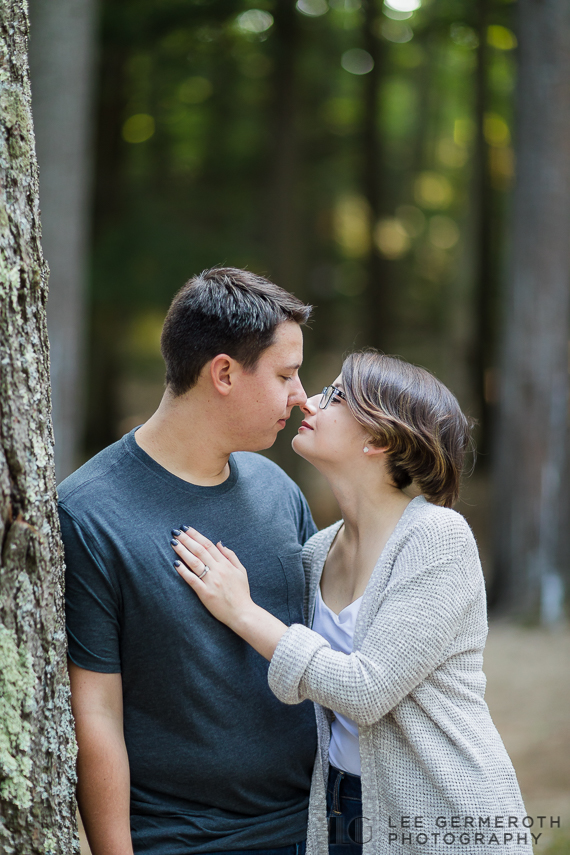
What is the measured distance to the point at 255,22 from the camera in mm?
11938

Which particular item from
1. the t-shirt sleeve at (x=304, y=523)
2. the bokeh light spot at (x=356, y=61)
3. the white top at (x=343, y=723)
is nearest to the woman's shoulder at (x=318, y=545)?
the t-shirt sleeve at (x=304, y=523)

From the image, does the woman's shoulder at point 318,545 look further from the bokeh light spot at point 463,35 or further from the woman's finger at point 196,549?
the bokeh light spot at point 463,35

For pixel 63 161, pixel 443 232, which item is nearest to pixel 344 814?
pixel 63 161

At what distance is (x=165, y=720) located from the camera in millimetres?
2043

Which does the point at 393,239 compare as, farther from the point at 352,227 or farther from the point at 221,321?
the point at 221,321

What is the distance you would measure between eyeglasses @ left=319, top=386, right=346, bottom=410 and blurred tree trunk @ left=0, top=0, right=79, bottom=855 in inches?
33.0

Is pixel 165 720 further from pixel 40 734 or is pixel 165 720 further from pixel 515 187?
pixel 515 187

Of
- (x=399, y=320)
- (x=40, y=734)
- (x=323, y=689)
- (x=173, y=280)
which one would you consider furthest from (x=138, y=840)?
(x=399, y=320)

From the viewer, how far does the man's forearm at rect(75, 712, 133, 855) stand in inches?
75.5

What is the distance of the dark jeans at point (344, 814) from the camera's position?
7.16 ft

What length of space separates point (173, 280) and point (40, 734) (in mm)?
10659

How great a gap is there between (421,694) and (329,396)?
0.86 metres

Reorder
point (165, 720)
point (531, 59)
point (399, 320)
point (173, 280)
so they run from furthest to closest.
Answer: point (399, 320) < point (173, 280) < point (531, 59) < point (165, 720)
